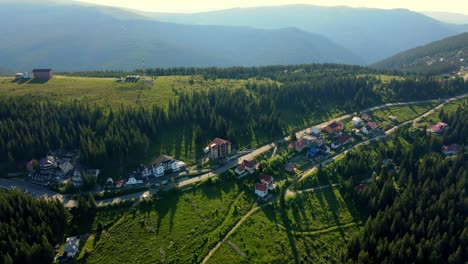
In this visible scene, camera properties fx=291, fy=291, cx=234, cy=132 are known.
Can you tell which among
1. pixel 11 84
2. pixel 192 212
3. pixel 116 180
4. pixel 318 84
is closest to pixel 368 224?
pixel 192 212

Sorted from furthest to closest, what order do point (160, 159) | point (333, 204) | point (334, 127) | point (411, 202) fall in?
1. point (334, 127)
2. point (160, 159)
3. point (333, 204)
4. point (411, 202)

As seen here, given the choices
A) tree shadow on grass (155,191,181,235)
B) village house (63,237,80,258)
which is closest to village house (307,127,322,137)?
tree shadow on grass (155,191,181,235)

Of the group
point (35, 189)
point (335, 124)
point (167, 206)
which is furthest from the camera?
Result: point (335, 124)

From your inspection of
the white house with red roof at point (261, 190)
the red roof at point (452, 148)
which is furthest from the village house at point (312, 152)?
the red roof at point (452, 148)

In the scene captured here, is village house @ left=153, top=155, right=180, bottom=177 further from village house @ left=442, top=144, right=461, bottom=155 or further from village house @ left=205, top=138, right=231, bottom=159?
village house @ left=442, top=144, right=461, bottom=155

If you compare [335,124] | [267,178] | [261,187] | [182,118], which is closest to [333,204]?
[267,178]

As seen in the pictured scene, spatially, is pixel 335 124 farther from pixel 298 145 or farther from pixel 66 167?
pixel 66 167
